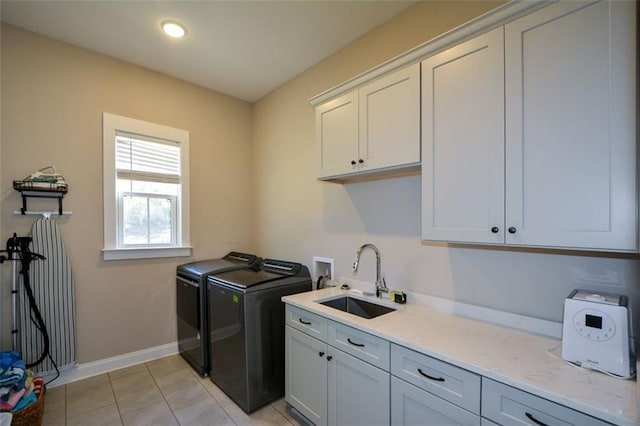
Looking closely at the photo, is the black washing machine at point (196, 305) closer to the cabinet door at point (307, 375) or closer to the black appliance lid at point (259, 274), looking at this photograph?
the black appliance lid at point (259, 274)

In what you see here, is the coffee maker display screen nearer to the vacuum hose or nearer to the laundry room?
the laundry room

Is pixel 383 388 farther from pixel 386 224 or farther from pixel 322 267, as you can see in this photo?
pixel 322 267

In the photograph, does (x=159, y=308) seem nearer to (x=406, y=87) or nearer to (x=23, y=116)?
(x=23, y=116)

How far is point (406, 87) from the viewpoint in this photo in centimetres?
171

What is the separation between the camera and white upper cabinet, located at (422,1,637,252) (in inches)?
41.8

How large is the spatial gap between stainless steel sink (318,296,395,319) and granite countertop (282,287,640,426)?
0.68 feet

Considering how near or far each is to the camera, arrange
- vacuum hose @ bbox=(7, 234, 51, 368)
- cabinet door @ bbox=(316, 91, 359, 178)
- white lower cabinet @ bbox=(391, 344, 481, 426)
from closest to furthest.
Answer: white lower cabinet @ bbox=(391, 344, 481, 426), cabinet door @ bbox=(316, 91, 359, 178), vacuum hose @ bbox=(7, 234, 51, 368)

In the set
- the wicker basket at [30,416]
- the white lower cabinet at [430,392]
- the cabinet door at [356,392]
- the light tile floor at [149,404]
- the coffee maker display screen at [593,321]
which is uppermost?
the coffee maker display screen at [593,321]

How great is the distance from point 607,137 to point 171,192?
131 inches

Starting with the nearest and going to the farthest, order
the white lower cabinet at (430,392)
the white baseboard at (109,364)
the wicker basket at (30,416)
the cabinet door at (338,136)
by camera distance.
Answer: the white lower cabinet at (430,392) < the wicker basket at (30,416) < the cabinet door at (338,136) < the white baseboard at (109,364)

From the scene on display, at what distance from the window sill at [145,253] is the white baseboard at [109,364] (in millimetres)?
929

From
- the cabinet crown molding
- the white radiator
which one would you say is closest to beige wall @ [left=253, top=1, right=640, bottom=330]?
the cabinet crown molding

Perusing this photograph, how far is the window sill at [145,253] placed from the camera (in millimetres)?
2721

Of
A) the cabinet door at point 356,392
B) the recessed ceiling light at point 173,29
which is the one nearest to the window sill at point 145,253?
the recessed ceiling light at point 173,29
